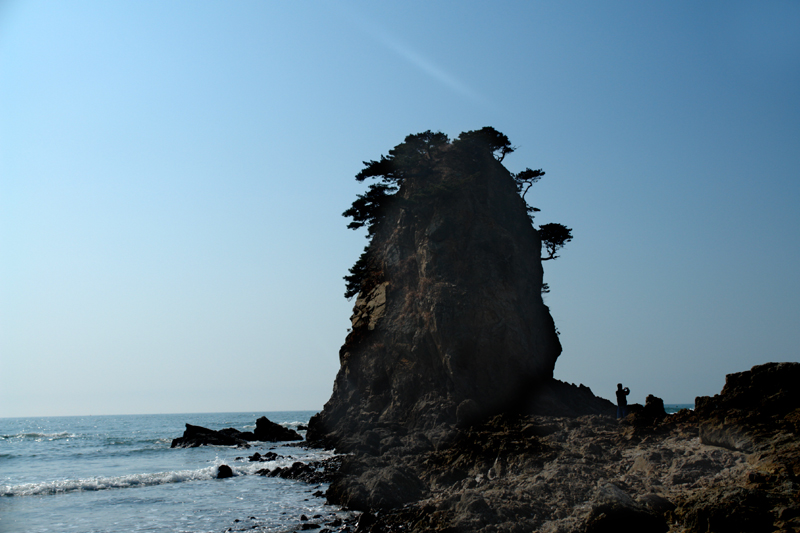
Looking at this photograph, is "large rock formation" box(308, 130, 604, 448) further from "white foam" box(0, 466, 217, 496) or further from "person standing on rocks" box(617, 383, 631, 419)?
"white foam" box(0, 466, 217, 496)

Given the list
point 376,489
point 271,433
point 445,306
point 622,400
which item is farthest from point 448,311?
point 271,433

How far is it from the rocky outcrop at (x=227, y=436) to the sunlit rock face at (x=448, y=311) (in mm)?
12302

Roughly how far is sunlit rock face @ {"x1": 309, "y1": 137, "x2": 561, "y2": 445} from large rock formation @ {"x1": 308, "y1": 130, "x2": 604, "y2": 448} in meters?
0.07

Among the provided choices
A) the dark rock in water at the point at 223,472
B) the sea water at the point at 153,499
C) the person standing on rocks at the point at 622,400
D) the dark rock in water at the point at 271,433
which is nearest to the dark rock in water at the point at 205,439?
the dark rock in water at the point at 271,433

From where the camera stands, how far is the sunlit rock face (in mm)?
27922

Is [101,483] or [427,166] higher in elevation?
[427,166]

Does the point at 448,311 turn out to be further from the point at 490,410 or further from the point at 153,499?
the point at 153,499

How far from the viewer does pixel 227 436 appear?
4534 cm

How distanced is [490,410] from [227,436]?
30152 millimetres

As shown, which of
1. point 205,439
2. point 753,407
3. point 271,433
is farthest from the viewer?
point 271,433

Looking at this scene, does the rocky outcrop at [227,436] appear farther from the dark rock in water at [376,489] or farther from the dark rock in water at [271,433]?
the dark rock in water at [376,489]

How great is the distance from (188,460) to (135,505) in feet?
51.9

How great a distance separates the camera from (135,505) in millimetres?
18266

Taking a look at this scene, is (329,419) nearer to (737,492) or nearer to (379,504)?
(379,504)
